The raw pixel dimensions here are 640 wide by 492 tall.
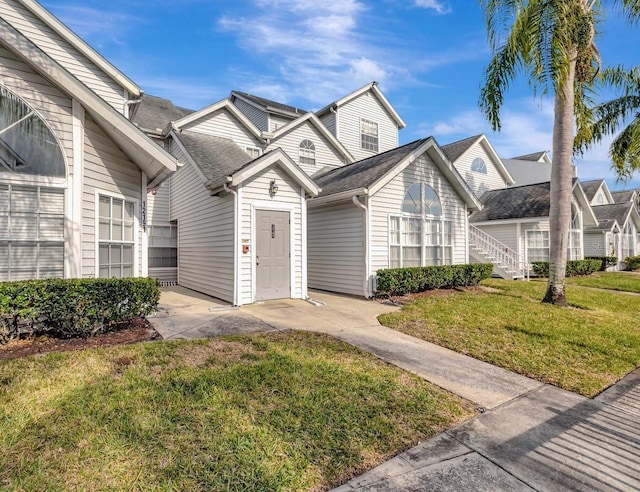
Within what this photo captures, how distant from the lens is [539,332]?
662 cm

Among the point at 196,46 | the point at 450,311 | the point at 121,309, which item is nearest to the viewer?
the point at 121,309

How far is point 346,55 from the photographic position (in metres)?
12.3

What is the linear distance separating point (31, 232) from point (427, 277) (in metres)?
10.1

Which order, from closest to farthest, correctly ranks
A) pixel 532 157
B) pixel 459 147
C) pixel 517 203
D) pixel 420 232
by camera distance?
pixel 420 232 < pixel 517 203 < pixel 459 147 < pixel 532 157

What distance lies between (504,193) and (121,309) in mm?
20681

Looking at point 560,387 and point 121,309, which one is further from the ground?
point 121,309

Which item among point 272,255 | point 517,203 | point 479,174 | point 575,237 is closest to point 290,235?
point 272,255

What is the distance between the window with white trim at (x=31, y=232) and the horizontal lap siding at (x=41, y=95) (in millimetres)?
736

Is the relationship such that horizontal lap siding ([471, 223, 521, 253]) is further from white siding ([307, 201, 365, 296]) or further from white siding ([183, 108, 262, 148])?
white siding ([183, 108, 262, 148])

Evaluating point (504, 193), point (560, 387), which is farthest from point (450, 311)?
point (504, 193)

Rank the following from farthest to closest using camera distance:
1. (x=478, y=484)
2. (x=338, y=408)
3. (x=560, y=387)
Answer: (x=560, y=387) < (x=338, y=408) < (x=478, y=484)

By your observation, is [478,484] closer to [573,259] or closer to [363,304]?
[363,304]

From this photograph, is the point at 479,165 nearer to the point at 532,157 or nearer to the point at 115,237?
the point at 532,157

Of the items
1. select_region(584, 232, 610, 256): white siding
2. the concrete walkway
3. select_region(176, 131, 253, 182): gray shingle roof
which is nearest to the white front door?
select_region(176, 131, 253, 182): gray shingle roof
